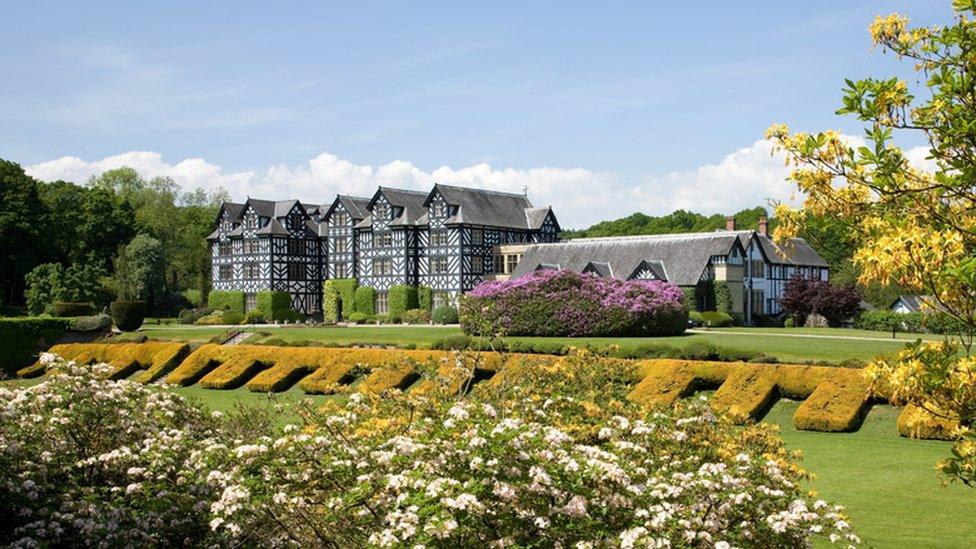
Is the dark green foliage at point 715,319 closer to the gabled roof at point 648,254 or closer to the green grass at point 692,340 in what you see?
the gabled roof at point 648,254

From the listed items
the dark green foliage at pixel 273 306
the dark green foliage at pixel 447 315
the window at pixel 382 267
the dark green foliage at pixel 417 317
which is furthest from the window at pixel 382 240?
the dark green foliage at pixel 447 315

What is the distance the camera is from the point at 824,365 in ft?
72.0

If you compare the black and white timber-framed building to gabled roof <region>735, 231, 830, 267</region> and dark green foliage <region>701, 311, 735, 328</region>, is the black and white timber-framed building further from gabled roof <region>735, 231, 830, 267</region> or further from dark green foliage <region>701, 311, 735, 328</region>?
dark green foliage <region>701, 311, 735, 328</region>

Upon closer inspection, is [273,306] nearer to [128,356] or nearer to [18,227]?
[18,227]

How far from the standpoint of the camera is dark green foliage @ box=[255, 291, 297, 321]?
6425 cm

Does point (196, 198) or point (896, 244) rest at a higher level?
point (196, 198)

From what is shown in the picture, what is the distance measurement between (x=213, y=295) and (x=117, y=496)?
5969cm

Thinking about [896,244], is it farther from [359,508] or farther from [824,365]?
[824,365]

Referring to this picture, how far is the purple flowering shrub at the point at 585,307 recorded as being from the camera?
3972cm

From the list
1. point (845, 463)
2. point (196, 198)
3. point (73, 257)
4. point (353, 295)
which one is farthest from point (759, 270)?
point (196, 198)

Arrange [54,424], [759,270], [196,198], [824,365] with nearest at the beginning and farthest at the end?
[54,424] < [824,365] < [759,270] < [196,198]

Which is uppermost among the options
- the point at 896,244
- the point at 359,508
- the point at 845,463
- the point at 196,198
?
the point at 196,198

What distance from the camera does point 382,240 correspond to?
62875mm

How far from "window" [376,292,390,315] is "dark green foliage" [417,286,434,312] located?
7.77 ft
